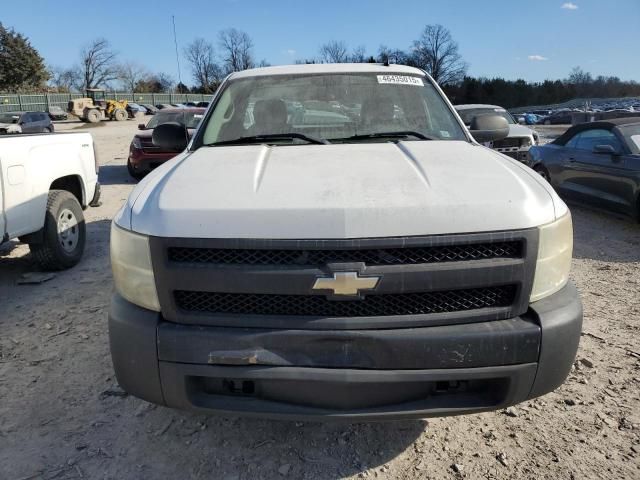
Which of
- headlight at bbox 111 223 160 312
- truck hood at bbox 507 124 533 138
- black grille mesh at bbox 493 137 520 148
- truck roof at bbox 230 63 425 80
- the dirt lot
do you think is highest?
truck roof at bbox 230 63 425 80

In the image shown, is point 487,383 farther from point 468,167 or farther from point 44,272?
point 44,272

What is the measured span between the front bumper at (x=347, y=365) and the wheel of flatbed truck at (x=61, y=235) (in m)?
3.54

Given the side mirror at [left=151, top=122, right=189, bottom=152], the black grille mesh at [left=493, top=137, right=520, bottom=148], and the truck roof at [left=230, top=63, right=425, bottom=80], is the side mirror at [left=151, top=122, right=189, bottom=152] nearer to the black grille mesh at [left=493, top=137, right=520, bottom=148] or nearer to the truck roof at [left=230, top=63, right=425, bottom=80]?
the truck roof at [left=230, top=63, right=425, bottom=80]

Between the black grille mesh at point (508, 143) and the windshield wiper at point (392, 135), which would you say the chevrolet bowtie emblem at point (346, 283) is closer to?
the windshield wiper at point (392, 135)

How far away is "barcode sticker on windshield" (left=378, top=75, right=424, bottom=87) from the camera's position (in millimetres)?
3508

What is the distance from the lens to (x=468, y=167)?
2.35 meters

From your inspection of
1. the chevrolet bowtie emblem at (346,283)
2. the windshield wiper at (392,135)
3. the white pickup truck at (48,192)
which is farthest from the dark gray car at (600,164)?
the white pickup truck at (48,192)

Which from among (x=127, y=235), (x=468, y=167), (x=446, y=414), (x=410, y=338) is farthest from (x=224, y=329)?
(x=468, y=167)

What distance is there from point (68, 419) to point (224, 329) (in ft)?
4.86

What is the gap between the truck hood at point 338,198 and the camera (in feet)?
6.24

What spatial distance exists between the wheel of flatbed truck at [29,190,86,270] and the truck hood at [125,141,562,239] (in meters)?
→ 3.20

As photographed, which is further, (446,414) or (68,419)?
(68,419)

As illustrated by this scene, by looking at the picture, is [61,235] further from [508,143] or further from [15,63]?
[15,63]

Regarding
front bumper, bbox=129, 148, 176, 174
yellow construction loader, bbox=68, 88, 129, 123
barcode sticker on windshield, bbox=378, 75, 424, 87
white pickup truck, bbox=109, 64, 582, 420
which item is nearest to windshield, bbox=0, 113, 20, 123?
front bumper, bbox=129, 148, 176, 174
